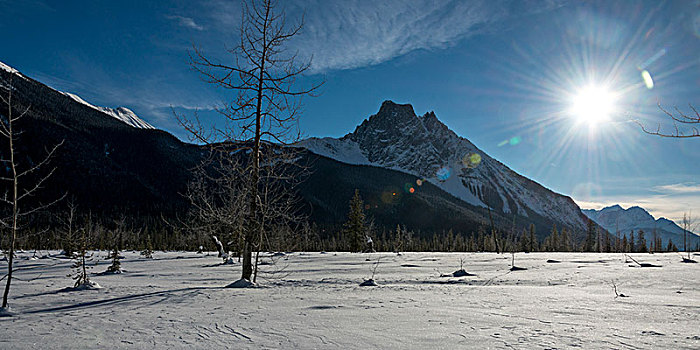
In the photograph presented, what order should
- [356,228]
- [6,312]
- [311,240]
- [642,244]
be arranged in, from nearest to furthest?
[6,312], [356,228], [642,244], [311,240]

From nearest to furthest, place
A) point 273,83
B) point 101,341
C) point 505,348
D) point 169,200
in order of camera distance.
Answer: point 505,348 < point 101,341 < point 273,83 < point 169,200

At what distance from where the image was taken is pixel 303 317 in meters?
5.52

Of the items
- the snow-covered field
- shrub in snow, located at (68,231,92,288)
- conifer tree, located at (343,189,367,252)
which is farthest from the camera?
conifer tree, located at (343,189,367,252)

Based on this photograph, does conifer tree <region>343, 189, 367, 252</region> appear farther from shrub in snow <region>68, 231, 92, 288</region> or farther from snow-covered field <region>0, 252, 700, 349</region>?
snow-covered field <region>0, 252, 700, 349</region>

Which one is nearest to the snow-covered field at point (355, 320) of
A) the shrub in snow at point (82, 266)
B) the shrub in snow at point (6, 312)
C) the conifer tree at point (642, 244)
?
the shrub in snow at point (6, 312)

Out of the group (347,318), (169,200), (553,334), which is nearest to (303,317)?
(347,318)

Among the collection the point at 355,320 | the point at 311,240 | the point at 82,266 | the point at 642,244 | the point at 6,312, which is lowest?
the point at 311,240

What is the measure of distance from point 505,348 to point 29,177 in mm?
190560

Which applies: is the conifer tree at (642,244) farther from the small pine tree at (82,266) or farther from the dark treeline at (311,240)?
the small pine tree at (82,266)

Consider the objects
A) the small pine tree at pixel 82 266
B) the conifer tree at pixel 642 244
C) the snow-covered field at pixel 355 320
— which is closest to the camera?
the snow-covered field at pixel 355 320

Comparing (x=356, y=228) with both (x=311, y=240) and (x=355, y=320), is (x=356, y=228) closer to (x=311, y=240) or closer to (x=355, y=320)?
(x=311, y=240)

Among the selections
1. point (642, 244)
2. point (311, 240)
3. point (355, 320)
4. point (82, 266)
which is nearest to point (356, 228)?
point (311, 240)

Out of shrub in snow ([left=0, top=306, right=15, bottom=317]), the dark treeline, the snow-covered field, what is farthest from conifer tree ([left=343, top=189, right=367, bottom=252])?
shrub in snow ([left=0, top=306, right=15, bottom=317])

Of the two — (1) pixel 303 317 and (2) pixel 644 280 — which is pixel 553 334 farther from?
(2) pixel 644 280
